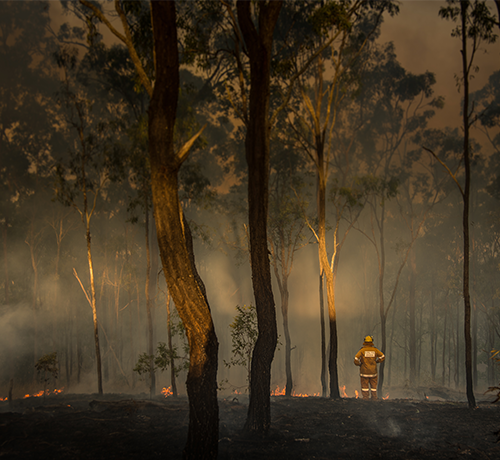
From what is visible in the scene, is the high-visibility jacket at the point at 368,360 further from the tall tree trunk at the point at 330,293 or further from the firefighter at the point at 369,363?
the tall tree trunk at the point at 330,293

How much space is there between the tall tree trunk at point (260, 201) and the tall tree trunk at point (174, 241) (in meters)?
1.47

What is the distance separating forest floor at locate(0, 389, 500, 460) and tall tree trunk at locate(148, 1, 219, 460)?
1.08 metres

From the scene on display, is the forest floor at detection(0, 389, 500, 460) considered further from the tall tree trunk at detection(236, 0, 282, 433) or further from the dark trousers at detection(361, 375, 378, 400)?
the dark trousers at detection(361, 375, 378, 400)

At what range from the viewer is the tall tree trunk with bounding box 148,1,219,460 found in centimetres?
455

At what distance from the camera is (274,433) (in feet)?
19.4

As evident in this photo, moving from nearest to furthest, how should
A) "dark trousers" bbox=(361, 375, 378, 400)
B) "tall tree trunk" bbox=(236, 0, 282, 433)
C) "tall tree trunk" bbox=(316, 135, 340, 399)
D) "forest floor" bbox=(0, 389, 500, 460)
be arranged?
"forest floor" bbox=(0, 389, 500, 460) < "tall tree trunk" bbox=(236, 0, 282, 433) < "tall tree trunk" bbox=(316, 135, 340, 399) < "dark trousers" bbox=(361, 375, 378, 400)

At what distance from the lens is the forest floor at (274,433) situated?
5.12 meters

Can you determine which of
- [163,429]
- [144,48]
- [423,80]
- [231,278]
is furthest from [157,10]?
[231,278]

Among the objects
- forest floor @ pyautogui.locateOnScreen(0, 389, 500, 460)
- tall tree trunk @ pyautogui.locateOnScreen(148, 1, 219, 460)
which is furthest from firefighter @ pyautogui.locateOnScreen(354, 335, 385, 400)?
tall tree trunk @ pyautogui.locateOnScreen(148, 1, 219, 460)

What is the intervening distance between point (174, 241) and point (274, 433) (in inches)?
145

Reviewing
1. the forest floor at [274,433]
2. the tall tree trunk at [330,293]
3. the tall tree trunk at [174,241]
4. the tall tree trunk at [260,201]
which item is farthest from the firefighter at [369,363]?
the tall tree trunk at [174,241]

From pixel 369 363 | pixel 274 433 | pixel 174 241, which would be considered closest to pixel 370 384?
pixel 369 363

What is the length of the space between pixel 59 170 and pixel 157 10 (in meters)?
9.38

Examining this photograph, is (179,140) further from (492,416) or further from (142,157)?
(492,416)
